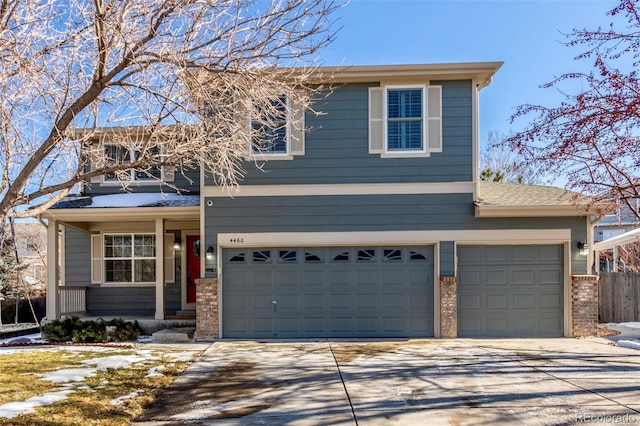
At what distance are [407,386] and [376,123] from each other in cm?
574

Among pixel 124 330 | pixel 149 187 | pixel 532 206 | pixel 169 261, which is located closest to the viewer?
pixel 532 206

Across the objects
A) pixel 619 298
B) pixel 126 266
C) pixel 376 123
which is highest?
pixel 376 123

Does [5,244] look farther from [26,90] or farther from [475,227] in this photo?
[475,227]

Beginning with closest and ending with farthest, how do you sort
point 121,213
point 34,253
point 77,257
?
point 121,213 < point 77,257 < point 34,253

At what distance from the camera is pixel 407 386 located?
18.7 feet

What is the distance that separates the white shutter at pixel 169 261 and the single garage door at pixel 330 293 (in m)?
2.96

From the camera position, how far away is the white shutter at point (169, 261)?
11.9 meters

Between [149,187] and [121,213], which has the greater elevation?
[149,187]

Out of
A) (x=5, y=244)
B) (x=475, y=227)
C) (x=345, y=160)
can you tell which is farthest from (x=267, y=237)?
(x=5, y=244)

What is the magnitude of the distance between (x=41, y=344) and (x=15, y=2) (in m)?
6.75

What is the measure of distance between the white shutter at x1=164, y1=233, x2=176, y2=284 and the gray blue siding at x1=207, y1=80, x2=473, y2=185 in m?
3.76

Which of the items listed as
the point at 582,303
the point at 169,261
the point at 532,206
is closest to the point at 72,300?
the point at 169,261

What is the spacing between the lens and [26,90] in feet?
20.5

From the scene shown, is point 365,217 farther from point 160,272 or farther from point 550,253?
point 160,272
